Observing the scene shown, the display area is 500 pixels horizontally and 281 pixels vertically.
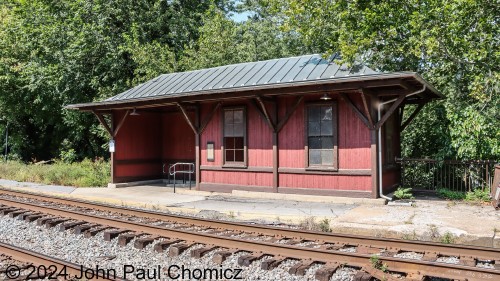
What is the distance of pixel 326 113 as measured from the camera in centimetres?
1138

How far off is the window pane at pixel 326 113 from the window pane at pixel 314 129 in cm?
24

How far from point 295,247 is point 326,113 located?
5824 millimetres

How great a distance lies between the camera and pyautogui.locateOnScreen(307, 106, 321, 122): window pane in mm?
11477

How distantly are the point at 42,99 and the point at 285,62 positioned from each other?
52.7 feet

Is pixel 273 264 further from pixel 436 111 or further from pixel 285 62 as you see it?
pixel 436 111

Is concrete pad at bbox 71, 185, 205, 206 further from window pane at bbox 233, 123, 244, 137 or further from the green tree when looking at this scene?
the green tree

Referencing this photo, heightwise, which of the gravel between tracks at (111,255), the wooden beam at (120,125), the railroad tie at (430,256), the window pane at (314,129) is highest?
the wooden beam at (120,125)

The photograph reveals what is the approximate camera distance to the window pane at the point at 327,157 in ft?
37.1

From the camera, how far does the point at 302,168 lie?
38.1ft

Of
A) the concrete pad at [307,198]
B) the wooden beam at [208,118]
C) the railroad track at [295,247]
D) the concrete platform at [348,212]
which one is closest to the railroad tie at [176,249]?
the railroad track at [295,247]

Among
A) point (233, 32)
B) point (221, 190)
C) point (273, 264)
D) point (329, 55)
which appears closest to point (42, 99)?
point (233, 32)

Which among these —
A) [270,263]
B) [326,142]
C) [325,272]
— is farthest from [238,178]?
[325,272]

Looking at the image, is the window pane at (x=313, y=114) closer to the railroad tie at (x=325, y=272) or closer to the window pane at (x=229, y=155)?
the window pane at (x=229, y=155)

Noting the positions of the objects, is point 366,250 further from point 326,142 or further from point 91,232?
point 326,142
